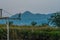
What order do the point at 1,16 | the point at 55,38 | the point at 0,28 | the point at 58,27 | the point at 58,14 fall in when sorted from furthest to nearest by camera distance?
1. the point at 58,14
2. the point at 58,27
3. the point at 0,28
4. the point at 55,38
5. the point at 1,16

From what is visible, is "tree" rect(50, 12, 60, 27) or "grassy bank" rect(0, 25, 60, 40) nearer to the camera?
"grassy bank" rect(0, 25, 60, 40)

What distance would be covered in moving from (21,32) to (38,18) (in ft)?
5.08

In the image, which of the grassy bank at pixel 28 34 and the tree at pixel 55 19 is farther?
the tree at pixel 55 19

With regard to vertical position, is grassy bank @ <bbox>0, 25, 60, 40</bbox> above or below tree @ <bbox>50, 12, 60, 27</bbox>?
below

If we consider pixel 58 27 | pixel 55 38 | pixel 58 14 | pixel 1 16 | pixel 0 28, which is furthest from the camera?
pixel 58 14

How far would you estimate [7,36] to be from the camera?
11766 millimetres

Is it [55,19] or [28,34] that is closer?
[28,34]

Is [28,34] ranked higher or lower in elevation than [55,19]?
lower

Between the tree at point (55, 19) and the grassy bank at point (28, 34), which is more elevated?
the tree at point (55, 19)

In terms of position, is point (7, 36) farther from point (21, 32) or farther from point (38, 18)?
point (38, 18)

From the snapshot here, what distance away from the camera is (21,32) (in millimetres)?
11930

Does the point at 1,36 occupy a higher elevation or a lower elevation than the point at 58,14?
lower

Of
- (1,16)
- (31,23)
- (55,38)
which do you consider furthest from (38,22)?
(1,16)

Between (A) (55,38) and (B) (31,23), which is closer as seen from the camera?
(A) (55,38)
